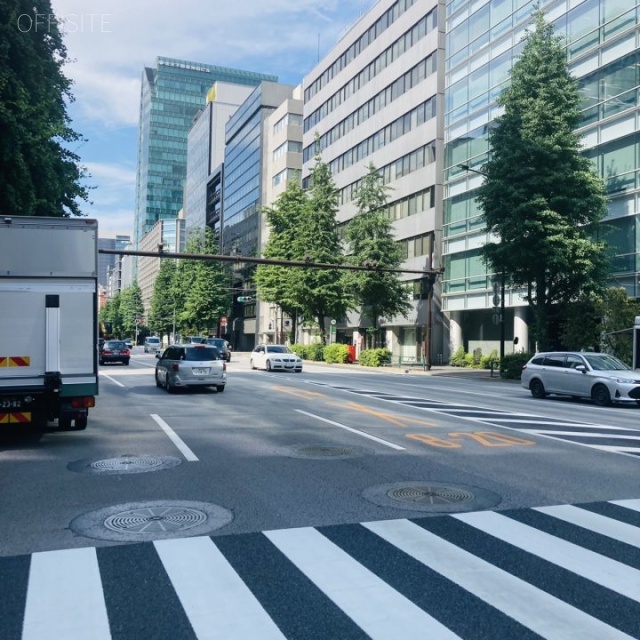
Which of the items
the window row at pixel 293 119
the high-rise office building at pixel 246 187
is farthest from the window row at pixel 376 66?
the high-rise office building at pixel 246 187

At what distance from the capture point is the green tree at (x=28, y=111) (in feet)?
54.0

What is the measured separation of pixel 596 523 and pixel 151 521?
4.14m

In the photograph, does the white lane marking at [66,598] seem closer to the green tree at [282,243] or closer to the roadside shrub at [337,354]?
the roadside shrub at [337,354]

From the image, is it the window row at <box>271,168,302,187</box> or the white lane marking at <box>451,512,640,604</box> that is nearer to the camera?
the white lane marking at <box>451,512,640,604</box>

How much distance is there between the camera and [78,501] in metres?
7.09

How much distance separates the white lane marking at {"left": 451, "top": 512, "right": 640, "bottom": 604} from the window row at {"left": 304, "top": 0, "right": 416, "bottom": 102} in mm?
54141

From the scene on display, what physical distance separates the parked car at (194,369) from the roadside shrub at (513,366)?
1788cm

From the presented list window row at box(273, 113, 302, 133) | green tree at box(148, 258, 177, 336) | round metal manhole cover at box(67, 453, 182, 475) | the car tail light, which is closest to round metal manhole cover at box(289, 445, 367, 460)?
round metal manhole cover at box(67, 453, 182, 475)

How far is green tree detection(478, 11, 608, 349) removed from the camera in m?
30.9

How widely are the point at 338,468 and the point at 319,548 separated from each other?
3432mm

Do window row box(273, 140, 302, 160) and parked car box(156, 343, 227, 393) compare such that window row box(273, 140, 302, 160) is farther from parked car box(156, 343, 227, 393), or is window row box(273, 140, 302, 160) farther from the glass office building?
parked car box(156, 343, 227, 393)

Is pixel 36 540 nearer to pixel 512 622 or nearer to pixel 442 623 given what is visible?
pixel 442 623

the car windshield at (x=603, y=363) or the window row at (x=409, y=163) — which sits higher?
the window row at (x=409, y=163)

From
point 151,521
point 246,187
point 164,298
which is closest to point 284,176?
point 246,187
